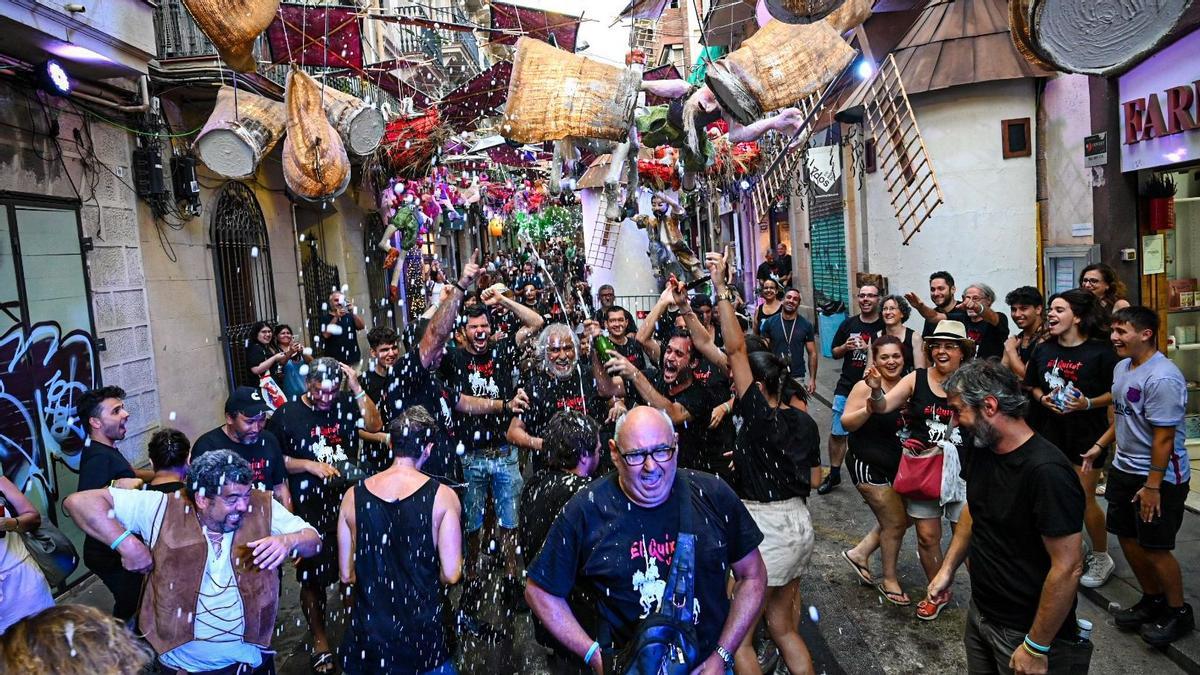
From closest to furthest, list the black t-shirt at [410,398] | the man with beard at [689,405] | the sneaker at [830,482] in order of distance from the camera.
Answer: the man with beard at [689,405] → the black t-shirt at [410,398] → the sneaker at [830,482]

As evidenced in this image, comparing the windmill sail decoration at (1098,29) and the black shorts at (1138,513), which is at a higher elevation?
the windmill sail decoration at (1098,29)

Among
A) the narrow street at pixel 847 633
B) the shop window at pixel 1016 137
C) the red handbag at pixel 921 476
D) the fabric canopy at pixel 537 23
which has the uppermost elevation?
the fabric canopy at pixel 537 23

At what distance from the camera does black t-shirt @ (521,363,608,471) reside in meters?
5.54

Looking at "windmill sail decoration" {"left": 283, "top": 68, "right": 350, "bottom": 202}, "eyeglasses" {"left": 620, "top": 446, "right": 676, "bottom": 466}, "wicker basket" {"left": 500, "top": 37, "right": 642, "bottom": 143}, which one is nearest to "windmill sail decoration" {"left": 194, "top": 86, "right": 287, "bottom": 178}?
"windmill sail decoration" {"left": 283, "top": 68, "right": 350, "bottom": 202}

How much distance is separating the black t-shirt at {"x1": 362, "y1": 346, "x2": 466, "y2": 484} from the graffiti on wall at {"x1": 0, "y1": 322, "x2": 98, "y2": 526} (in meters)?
2.75

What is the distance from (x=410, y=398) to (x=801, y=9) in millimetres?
→ 3528

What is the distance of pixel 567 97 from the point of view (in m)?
5.03

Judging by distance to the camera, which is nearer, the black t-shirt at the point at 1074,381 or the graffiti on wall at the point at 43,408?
the black t-shirt at the point at 1074,381

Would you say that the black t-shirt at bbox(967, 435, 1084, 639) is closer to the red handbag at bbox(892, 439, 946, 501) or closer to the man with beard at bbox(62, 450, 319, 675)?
the red handbag at bbox(892, 439, 946, 501)

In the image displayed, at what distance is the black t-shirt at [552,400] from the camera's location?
5.54 metres

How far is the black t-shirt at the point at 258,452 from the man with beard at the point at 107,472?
1.22ft

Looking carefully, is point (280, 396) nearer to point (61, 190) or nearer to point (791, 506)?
point (61, 190)

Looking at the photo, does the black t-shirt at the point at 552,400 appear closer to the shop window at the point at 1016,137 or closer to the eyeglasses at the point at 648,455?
the eyeglasses at the point at 648,455

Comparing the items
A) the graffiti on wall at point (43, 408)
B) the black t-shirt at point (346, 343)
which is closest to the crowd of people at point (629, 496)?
the graffiti on wall at point (43, 408)
